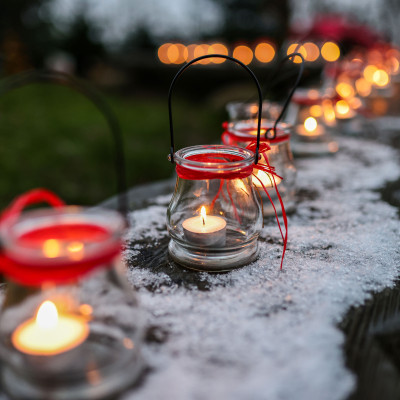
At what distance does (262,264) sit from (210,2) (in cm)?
855

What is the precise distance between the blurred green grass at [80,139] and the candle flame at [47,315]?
259 centimetres

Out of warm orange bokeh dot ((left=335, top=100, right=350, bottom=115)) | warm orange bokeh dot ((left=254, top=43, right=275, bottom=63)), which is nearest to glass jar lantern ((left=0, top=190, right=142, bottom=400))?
warm orange bokeh dot ((left=335, top=100, right=350, bottom=115))

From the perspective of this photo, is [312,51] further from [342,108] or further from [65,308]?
[65,308]

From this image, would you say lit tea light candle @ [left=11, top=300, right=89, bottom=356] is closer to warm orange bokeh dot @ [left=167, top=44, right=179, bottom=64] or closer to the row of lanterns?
the row of lanterns

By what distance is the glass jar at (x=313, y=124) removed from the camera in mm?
1839

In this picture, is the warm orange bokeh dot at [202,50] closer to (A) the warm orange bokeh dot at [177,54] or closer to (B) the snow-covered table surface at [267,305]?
(A) the warm orange bokeh dot at [177,54]

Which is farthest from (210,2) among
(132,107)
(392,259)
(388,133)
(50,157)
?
(392,259)

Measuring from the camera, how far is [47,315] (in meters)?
0.62

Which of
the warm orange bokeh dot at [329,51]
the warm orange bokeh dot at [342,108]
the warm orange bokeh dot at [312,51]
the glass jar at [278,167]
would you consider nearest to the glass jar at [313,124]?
the warm orange bokeh dot at [342,108]

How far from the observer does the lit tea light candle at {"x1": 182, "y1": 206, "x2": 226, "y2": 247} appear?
34.8 inches

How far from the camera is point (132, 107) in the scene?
5652 mm

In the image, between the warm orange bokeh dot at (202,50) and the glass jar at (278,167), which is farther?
the warm orange bokeh dot at (202,50)

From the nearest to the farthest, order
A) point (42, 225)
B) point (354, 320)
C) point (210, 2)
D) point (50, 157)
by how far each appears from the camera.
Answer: point (42, 225) → point (354, 320) → point (50, 157) → point (210, 2)

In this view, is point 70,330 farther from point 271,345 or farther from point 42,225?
point 271,345
